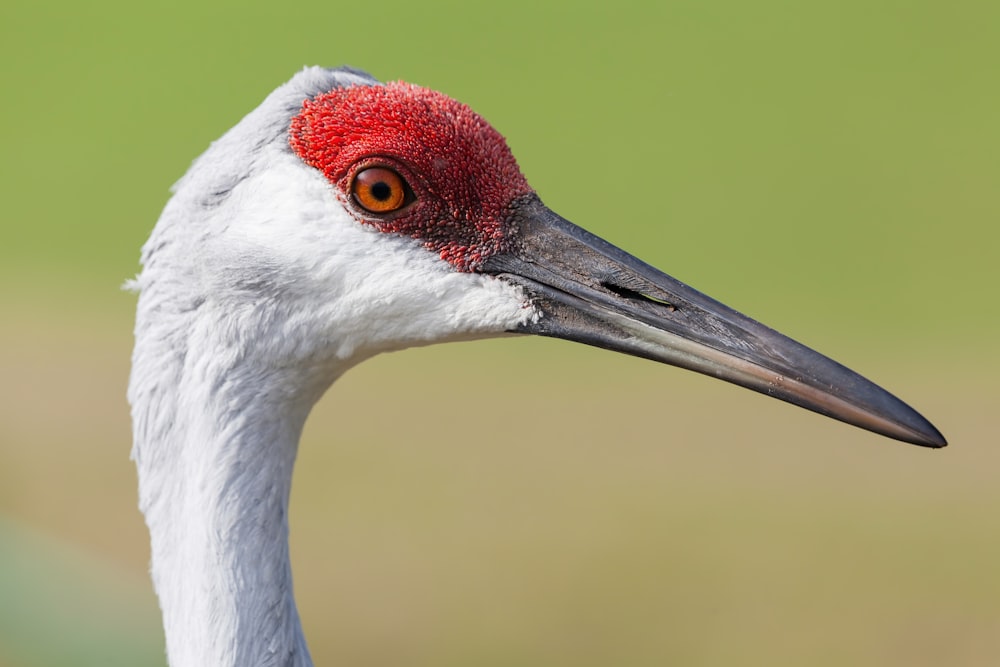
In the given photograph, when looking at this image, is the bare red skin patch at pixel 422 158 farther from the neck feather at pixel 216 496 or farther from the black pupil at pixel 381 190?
the neck feather at pixel 216 496

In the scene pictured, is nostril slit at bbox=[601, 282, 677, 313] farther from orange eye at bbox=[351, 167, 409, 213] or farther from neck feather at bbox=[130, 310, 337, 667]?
neck feather at bbox=[130, 310, 337, 667]

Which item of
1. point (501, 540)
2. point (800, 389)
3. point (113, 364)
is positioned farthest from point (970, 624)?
point (113, 364)

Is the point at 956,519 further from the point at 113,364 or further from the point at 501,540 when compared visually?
the point at 113,364

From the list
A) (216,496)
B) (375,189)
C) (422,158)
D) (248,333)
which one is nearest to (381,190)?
(375,189)

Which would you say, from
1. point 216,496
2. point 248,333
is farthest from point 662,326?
point 216,496

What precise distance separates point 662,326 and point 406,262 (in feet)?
1.95

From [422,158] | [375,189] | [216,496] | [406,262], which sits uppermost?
[422,158]

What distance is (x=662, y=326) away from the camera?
8.35 feet

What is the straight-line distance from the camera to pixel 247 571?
8.49 ft

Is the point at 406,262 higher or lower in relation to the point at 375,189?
lower

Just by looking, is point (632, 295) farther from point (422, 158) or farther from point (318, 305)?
point (318, 305)

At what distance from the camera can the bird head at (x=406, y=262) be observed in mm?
2508

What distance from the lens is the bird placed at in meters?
2.52

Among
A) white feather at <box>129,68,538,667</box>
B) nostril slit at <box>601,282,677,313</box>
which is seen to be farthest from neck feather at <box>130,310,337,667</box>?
nostril slit at <box>601,282,677,313</box>
